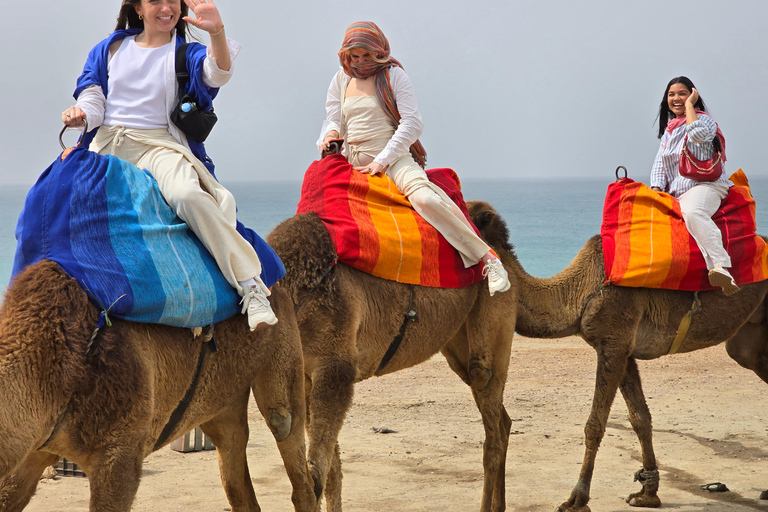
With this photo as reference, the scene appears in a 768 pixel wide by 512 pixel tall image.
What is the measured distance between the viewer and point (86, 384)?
11.1 feet

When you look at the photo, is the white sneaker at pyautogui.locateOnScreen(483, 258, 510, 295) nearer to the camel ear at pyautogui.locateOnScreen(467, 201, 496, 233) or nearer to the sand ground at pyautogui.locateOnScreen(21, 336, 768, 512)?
the camel ear at pyautogui.locateOnScreen(467, 201, 496, 233)

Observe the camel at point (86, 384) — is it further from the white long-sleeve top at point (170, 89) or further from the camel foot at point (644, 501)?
the camel foot at point (644, 501)

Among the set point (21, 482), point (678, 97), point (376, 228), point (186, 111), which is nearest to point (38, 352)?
point (21, 482)

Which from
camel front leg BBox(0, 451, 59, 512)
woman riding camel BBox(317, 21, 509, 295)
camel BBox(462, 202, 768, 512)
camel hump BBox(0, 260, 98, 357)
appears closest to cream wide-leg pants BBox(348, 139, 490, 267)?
woman riding camel BBox(317, 21, 509, 295)

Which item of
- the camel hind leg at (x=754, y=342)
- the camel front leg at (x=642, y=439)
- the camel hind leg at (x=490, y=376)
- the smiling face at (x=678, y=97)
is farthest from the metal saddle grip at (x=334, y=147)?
the camel hind leg at (x=754, y=342)

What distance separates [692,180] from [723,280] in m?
0.94

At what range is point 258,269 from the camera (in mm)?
4176

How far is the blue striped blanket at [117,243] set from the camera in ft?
11.8

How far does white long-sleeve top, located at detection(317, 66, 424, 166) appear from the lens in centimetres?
611

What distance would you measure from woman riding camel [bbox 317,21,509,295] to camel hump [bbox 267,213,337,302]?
807mm

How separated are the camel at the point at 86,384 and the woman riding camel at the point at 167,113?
0.37m

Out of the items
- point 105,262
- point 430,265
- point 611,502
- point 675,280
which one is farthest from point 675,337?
point 105,262

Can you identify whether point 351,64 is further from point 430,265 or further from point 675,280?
point 675,280

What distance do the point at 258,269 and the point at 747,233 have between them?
15.7 feet
